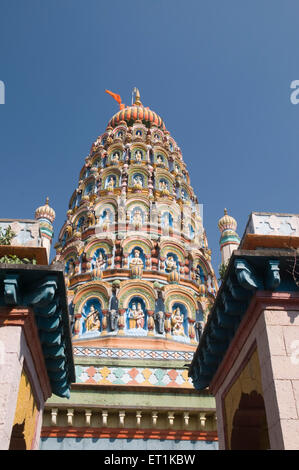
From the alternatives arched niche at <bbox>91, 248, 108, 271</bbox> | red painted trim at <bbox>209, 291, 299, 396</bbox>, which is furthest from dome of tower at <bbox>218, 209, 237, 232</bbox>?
red painted trim at <bbox>209, 291, 299, 396</bbox>

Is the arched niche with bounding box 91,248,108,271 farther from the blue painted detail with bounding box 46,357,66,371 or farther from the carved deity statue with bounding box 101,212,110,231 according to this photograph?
the blue painted detail with bounding box 46,357,66,371

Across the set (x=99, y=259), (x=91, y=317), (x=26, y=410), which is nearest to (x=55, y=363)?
(x=26, y=410)

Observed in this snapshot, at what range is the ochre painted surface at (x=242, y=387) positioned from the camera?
27.6 ft

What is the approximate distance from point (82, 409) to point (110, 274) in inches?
426

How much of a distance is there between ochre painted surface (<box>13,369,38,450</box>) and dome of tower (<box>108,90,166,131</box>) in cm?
3245

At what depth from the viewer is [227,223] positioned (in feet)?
107

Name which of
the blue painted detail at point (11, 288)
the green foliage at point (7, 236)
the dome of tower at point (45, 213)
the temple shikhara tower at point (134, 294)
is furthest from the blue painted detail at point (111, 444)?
the dome of tower at point (45, 213)

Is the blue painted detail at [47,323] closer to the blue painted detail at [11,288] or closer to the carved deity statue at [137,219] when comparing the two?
the blue painted detail at [11,288]

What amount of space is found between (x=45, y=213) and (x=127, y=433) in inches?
700

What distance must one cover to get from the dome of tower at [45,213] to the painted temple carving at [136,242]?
1.45 m

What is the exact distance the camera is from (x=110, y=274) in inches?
1096

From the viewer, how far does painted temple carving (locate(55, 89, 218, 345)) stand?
1016 inches

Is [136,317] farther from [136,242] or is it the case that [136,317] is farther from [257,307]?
[257,307]
